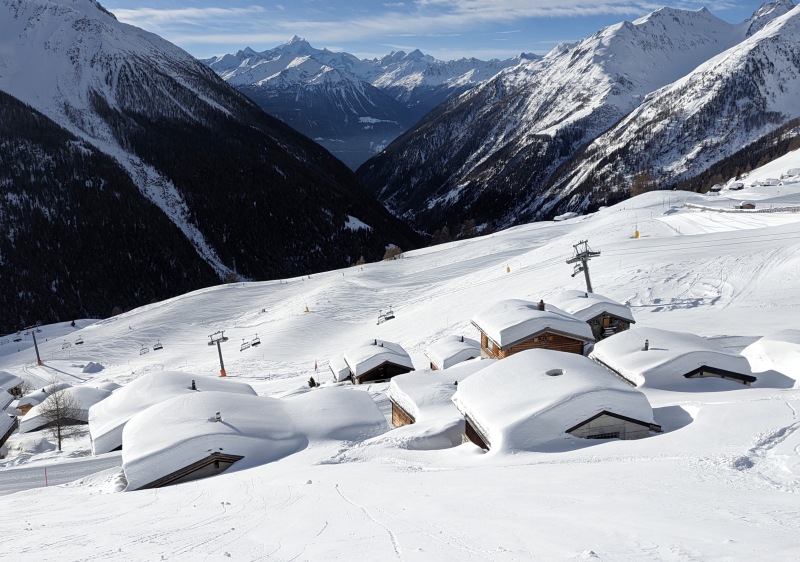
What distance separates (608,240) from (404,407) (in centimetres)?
4395

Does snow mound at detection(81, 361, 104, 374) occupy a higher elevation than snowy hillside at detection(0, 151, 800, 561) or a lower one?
lower

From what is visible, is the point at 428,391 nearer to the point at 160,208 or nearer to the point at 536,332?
the point at 536,332

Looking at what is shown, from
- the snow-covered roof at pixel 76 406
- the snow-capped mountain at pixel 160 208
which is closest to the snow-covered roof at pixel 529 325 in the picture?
the snow-covered roof at pixel 76 406

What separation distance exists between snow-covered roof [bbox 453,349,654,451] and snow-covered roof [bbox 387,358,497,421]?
421 centimetres

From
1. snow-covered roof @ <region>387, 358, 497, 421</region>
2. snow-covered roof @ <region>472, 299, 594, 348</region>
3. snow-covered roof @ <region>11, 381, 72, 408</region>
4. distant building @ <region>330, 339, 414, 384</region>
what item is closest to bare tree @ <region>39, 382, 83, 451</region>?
snow-covered roof @ <region>11, 381, 72, 408</region>

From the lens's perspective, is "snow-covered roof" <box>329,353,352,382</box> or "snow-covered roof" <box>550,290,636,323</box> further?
"snow-covered roof" <box>329,353,352,382</box>

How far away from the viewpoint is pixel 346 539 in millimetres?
11539

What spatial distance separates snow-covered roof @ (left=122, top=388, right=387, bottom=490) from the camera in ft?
71.5

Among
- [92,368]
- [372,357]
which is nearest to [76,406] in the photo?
[372,357]

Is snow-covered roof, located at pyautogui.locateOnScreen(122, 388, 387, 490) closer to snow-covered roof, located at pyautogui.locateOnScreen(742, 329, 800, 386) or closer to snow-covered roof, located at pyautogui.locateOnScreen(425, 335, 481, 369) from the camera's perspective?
snow-covered roof, located at pyautogui.locateOnScreen(425, 335, 481, 369)

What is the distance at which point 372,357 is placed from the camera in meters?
38.1

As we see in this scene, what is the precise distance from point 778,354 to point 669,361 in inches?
214

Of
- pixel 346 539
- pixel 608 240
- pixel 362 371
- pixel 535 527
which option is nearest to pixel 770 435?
pixel 535 527

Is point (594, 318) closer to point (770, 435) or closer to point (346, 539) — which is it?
point (770, 435)
